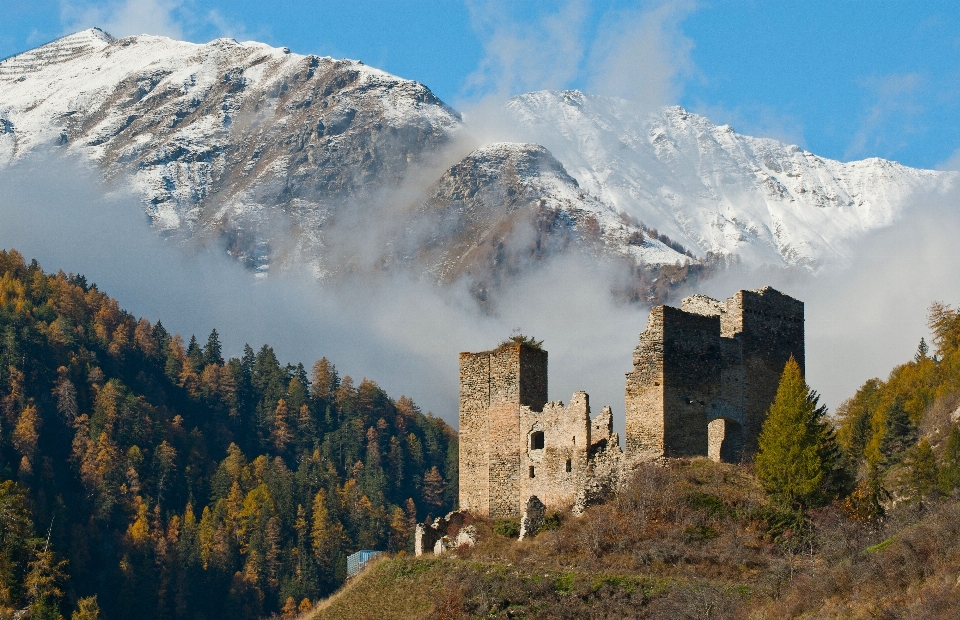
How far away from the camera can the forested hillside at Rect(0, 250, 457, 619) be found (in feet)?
450

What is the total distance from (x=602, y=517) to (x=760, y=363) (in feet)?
32.3

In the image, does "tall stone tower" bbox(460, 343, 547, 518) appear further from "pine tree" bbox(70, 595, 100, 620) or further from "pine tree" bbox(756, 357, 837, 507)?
"pine tree" bbox(70, 595, 100, 620)

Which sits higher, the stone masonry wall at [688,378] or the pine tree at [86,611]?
the stone masonry wall at [688,378]

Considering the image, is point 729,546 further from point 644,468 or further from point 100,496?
point 100,496

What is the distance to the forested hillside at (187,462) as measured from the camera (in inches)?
5404

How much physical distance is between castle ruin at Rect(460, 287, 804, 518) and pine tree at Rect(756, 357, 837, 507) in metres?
3.04

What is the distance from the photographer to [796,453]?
44.4 meters

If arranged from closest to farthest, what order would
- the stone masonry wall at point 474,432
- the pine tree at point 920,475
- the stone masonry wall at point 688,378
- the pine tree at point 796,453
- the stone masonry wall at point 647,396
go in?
the pine tree at point 796,453
the stone masonry wall at point 647,396
the stone masonry wall at point 688,378
the stone masonry wall at point 474,432
the pine tree at point 920,475

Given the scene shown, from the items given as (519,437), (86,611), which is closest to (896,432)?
(519,437)

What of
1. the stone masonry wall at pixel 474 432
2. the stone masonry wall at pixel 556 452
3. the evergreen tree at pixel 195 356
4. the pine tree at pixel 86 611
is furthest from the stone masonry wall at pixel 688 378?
A: the evergreen tree at pixel 195 356

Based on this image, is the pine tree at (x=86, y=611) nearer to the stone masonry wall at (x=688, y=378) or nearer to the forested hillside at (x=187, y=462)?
the forested hillside at (x=187, y=462)

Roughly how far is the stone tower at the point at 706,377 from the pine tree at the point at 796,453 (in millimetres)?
2974

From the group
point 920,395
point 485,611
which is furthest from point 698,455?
point 920,395

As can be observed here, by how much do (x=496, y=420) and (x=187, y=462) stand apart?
121285 millimetres
